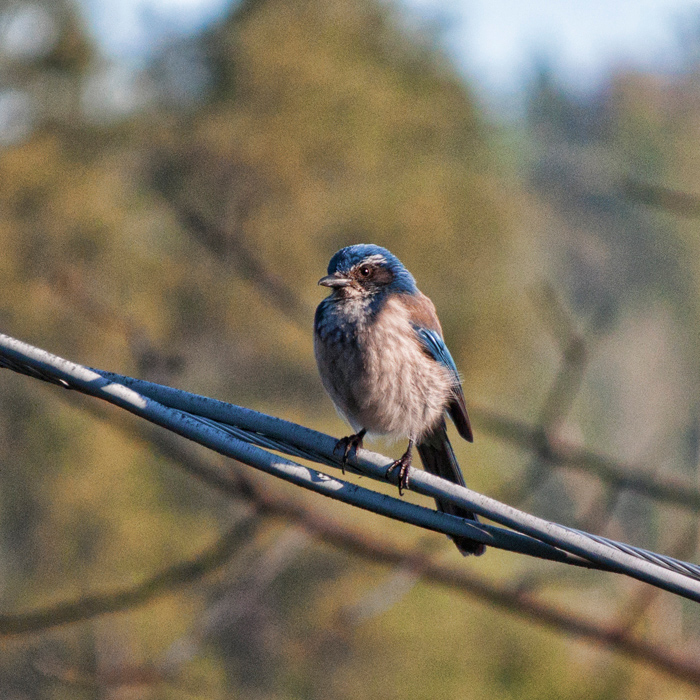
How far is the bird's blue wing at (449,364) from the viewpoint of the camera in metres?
3.75

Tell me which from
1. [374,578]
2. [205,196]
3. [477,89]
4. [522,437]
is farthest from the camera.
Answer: [477,89]

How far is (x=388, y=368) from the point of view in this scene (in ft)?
11.7

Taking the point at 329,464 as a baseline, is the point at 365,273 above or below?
above

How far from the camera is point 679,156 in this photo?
132 feet

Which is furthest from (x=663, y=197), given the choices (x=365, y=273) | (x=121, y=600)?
(x=121, y=600)

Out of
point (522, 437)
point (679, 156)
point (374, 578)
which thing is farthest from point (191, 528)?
point (679, 156)

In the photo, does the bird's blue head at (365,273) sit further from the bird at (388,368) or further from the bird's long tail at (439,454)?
the bird's long tail at (439,454)

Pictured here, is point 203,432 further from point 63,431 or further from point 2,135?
point 2,135

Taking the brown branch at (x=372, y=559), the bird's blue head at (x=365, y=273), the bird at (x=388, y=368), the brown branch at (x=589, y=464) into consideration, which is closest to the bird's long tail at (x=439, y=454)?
the bird at (x=388, y=368)

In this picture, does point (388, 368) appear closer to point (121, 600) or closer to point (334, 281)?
point (334, 281)

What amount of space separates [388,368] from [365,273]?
61cm

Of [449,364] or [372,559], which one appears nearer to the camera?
[449,364]

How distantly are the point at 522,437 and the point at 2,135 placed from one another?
11666 mm

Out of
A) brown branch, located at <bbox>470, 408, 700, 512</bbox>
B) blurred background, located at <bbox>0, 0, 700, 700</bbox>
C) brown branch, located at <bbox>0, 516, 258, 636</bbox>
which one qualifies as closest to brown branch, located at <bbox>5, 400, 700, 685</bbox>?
brown branch, located at <bbox>0, 516, 258, 636</bbox>
